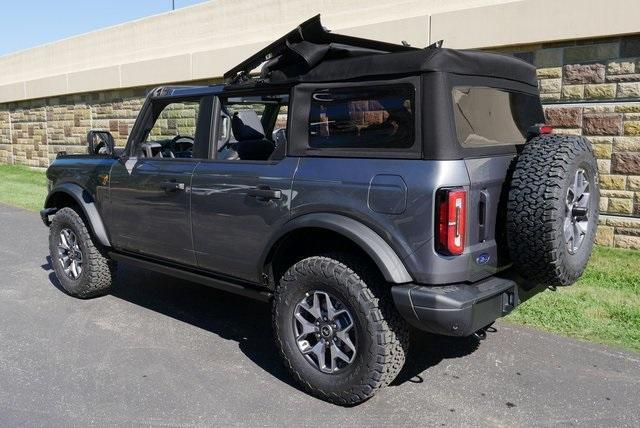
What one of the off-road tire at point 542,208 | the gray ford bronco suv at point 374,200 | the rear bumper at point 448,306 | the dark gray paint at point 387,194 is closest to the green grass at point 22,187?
the gray ford bronco suv at point 374,200

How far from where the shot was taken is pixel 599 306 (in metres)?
5.01

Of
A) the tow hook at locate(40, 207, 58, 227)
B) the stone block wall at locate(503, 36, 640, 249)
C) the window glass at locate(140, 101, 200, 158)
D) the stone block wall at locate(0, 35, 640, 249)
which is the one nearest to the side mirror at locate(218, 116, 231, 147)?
the window glass at locate(140, 101, 200, 158)

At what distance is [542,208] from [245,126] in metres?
2.31

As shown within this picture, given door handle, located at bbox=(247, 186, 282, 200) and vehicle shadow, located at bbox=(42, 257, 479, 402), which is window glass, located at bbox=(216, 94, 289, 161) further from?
vehicle shadow, located at bbox=(42, 257, 479, 402)

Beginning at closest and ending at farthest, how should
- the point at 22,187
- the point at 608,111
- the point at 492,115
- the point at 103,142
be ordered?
the point at 492,115, the point at 103,142, the point at 608,111, the point at 22,187

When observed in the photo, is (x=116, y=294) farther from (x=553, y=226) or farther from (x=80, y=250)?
(x=553, y=226)

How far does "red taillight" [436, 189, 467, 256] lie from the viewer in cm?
302

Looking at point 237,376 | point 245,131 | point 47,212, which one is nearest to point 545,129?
point 245,131

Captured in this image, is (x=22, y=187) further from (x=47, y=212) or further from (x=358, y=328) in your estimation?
(x=358, y=328)

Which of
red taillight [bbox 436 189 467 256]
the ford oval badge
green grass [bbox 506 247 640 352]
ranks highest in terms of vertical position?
red taillight [bbox 436 189 467 256]

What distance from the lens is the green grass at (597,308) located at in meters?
4.50

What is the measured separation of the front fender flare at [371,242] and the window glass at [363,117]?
18.2 inches

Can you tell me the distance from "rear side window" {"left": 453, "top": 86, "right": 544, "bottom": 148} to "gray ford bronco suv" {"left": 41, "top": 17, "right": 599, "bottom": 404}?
14 millimetres

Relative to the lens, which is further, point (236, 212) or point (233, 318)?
point (233, 318)
